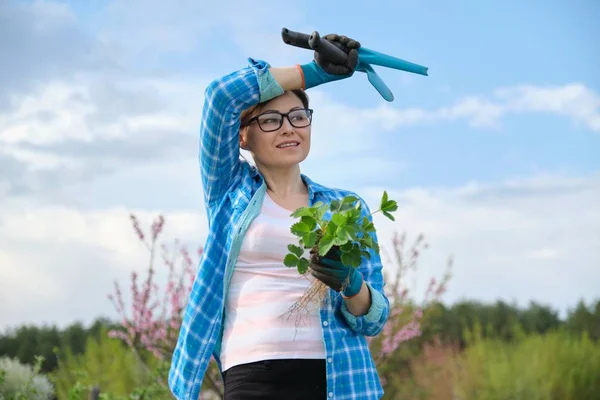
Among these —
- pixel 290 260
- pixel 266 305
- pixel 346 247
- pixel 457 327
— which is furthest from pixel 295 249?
pixel 457 327

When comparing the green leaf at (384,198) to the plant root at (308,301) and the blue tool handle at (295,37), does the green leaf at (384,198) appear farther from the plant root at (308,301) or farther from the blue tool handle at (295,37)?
the blue tool handle at (295,37)

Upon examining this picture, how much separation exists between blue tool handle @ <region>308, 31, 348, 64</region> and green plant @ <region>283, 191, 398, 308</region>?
0.55m

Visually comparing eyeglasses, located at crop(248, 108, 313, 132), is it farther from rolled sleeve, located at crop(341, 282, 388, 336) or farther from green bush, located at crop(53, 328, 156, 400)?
green bush, located at crop(53, 328, 156, 400)

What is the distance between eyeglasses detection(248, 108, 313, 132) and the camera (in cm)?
262

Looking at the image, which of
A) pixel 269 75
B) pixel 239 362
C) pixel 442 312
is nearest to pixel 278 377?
pixel 239 362

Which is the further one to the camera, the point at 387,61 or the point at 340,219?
the point at 387,61

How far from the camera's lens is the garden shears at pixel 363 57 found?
2.58m

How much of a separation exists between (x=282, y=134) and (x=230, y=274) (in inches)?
17.9

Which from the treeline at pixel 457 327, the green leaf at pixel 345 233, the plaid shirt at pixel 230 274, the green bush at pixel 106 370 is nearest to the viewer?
the green leaf at pixel 345 233

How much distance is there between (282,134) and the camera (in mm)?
2604

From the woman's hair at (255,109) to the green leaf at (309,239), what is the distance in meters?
0.58

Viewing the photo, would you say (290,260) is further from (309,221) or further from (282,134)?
(282,134)

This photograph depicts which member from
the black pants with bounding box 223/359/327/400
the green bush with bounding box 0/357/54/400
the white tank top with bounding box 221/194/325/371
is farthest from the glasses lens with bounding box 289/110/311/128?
the green bush with bounding box 0/357/54/400

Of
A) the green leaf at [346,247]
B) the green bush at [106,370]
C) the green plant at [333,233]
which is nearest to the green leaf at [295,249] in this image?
the green plant at [333,233]
